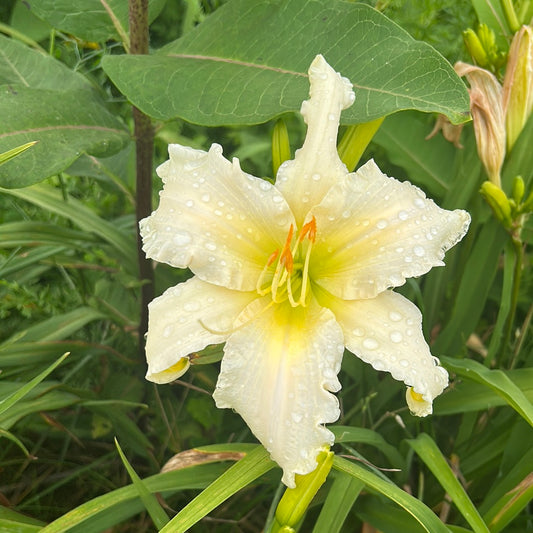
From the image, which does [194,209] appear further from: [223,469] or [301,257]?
[223,469]

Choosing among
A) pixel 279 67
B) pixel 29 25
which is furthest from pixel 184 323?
pixel 29 25

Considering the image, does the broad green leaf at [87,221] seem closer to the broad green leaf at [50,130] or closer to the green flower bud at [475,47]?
the broad green leaf at [50,130]

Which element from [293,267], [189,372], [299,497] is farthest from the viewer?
[189,372]

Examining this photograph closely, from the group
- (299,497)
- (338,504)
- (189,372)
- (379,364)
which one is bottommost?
(189,372)

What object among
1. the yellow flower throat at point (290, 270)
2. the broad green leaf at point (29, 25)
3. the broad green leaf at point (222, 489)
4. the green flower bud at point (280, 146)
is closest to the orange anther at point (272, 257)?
the yellow flower throat at point (290, 270)

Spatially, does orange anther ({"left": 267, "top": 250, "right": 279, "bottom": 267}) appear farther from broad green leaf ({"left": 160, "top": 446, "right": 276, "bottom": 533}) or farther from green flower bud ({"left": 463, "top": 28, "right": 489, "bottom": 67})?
green flower bud ({"left": 463, "top": 28, "right": 489, "bottom": 67})

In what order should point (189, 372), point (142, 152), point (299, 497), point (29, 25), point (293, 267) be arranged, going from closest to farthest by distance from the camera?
point (299, 497), point (293, 267), point (142, 152), point (189, 372), point (29, 25)

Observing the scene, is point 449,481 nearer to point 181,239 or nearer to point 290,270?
point 290,270
